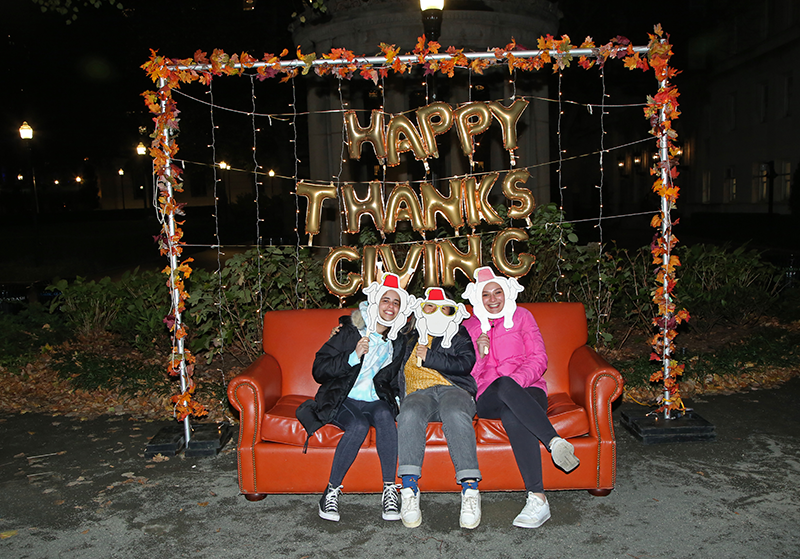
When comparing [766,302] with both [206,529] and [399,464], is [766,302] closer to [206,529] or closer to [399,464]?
[399,464]

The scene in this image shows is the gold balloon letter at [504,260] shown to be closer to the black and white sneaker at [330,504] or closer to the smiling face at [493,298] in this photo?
the smiling face at [493,298]

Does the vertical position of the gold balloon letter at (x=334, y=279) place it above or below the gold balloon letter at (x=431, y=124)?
below

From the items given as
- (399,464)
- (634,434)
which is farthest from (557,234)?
(399,464)

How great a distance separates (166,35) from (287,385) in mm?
13250

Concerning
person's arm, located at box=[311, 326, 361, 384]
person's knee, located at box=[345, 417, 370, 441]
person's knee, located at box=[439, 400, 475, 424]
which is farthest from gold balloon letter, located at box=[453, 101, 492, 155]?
person's knee, located at box=[345, 417, 370, 441]

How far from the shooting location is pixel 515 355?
4.62 meters

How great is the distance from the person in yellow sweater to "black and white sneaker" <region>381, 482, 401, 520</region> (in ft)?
0.14

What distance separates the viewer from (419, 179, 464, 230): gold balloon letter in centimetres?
572

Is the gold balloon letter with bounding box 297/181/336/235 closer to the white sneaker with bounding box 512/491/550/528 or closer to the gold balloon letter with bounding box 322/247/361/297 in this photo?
the gold balloon letter with bounding box 322/247/361/297

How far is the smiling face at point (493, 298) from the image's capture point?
4688mm

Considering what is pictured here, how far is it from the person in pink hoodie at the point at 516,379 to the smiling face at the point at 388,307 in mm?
621

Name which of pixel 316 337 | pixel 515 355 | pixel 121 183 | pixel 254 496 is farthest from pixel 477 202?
pixel 121 183

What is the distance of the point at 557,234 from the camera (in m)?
7.17

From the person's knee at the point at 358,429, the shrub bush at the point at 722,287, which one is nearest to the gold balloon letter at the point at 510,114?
the person's knee at the point at 358,429
